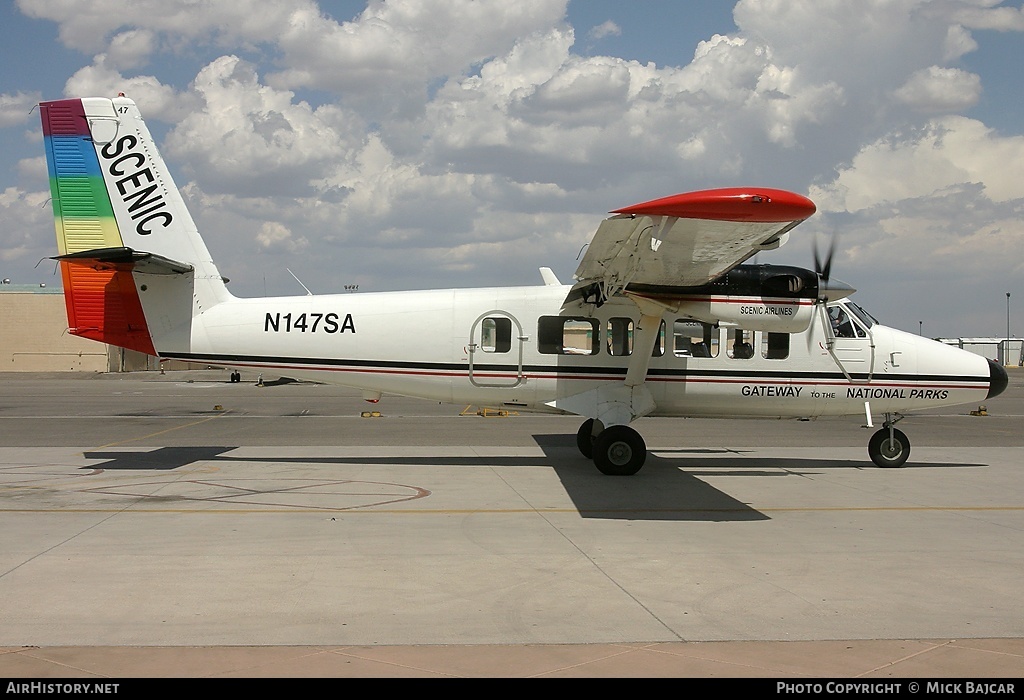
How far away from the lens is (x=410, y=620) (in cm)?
602

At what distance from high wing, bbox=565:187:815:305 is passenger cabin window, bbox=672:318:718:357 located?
1.47m

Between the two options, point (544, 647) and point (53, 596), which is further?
point (53, 596)

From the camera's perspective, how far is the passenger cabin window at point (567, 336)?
13828 millimetres

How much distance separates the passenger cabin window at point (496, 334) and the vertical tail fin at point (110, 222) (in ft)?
15.1

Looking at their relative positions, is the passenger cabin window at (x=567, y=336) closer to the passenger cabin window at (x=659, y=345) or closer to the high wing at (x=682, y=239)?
the high wing at (x=682, y=239)

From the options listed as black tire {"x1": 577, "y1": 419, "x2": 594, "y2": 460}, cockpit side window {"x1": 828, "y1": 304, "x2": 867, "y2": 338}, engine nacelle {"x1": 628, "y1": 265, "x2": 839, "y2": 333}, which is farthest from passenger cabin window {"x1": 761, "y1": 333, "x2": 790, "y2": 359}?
black tire {"x1": 577, "y1": 419, "x2": 594, "y2": 460}

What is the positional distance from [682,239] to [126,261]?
8.28m

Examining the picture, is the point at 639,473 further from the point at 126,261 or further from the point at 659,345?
the point at 126,261

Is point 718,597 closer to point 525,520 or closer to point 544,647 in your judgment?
point 544,647

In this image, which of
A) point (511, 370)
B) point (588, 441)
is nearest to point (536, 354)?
point (511, 370)

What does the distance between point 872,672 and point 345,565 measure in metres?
4.48

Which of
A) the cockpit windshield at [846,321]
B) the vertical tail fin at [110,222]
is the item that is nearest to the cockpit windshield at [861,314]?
the cockpit windshield at [846,321]

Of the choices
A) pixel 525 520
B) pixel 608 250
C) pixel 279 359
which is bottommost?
pixel 525 520
